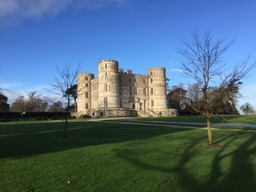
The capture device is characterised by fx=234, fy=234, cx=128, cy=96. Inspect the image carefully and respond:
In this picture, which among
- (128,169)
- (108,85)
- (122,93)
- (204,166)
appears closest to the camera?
(128,169)

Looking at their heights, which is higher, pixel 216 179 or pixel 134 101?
pixel 134 101

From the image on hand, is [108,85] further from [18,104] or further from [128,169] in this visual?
[128,169]

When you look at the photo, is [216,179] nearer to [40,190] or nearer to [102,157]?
[102,157]

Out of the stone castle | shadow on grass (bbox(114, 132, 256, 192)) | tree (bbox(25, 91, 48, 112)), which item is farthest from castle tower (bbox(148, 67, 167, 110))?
shadow on grass (bbox(114, 132, 256, 192))

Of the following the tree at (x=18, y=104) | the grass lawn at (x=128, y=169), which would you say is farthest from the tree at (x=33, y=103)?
the grass lawn at (x=128, y=169)

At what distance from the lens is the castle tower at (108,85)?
176 feet

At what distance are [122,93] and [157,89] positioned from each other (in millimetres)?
9522

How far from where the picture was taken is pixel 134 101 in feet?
195

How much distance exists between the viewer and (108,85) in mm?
53625

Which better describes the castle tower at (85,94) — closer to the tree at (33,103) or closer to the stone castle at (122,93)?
the stone castle at (122,93)

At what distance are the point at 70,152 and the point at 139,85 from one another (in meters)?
52.3

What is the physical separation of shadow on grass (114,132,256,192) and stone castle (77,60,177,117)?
42411mm

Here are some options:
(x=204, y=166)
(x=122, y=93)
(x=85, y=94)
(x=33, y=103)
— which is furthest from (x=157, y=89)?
(x=204, y=166)

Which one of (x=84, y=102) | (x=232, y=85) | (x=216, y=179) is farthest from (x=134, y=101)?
(x=216, y=179)
